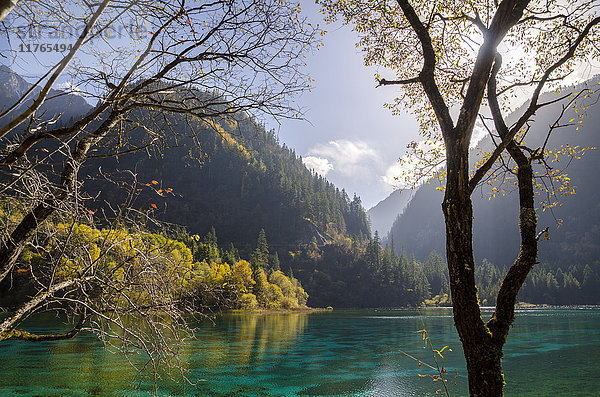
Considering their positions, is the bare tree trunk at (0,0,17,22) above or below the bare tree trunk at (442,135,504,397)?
above

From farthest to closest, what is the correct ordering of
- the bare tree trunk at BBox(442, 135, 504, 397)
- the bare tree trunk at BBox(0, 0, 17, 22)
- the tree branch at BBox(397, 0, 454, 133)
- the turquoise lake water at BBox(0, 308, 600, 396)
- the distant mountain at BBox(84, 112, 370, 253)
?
1. the distant mountain at BBox(84, 112, 370, 253)
2. the turquoise lake water at BBox(0, 308, 600, 396)
3. the tree branch at BBox(397, 0, 454, 133)
4. the bare tree trunk at BBox(442, 135, 504, 397)
5. the bare tree trunk at BBox(0, 0, 17, 22)

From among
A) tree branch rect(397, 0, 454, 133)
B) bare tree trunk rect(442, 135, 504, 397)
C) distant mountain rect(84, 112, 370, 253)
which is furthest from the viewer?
distant mountain rect(84, 112, 370, 253)

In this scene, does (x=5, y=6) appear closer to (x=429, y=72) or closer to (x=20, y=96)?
(x=20, y=96)

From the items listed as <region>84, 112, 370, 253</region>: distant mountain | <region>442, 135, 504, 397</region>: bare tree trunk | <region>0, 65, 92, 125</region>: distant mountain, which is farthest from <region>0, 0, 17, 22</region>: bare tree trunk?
<region>84, 112, 370, 253</region>: distant mountain

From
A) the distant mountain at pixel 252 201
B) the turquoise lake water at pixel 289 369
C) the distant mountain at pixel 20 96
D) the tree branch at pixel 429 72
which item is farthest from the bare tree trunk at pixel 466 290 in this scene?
the distant mountain at pixel 252 201

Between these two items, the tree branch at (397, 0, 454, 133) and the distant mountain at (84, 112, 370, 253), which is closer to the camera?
the tree branch at (397, 0, 454, 133)

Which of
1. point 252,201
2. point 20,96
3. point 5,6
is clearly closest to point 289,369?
point 20,96

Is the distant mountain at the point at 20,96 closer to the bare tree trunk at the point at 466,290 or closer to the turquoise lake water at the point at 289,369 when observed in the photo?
the bare tree trunk at the point at 466,290

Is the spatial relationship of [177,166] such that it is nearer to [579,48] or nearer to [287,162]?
[287,162]

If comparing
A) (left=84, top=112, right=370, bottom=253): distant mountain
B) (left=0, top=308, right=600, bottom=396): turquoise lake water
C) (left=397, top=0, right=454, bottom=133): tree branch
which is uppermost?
(left=84, top=112, right=370, bottom=253): distant mountain

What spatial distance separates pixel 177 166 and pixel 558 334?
149m

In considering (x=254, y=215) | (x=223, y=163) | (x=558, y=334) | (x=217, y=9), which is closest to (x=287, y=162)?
(x=223, y=163)

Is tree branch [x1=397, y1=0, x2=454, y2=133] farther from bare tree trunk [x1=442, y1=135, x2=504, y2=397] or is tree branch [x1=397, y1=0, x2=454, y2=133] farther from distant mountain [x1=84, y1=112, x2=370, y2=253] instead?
distant mountain [x1=84, y1=112, x2=370, y2=253]

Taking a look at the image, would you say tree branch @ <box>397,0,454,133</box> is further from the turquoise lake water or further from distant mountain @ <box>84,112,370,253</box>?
distant mountain @ <box>84,112,370,253</box>
